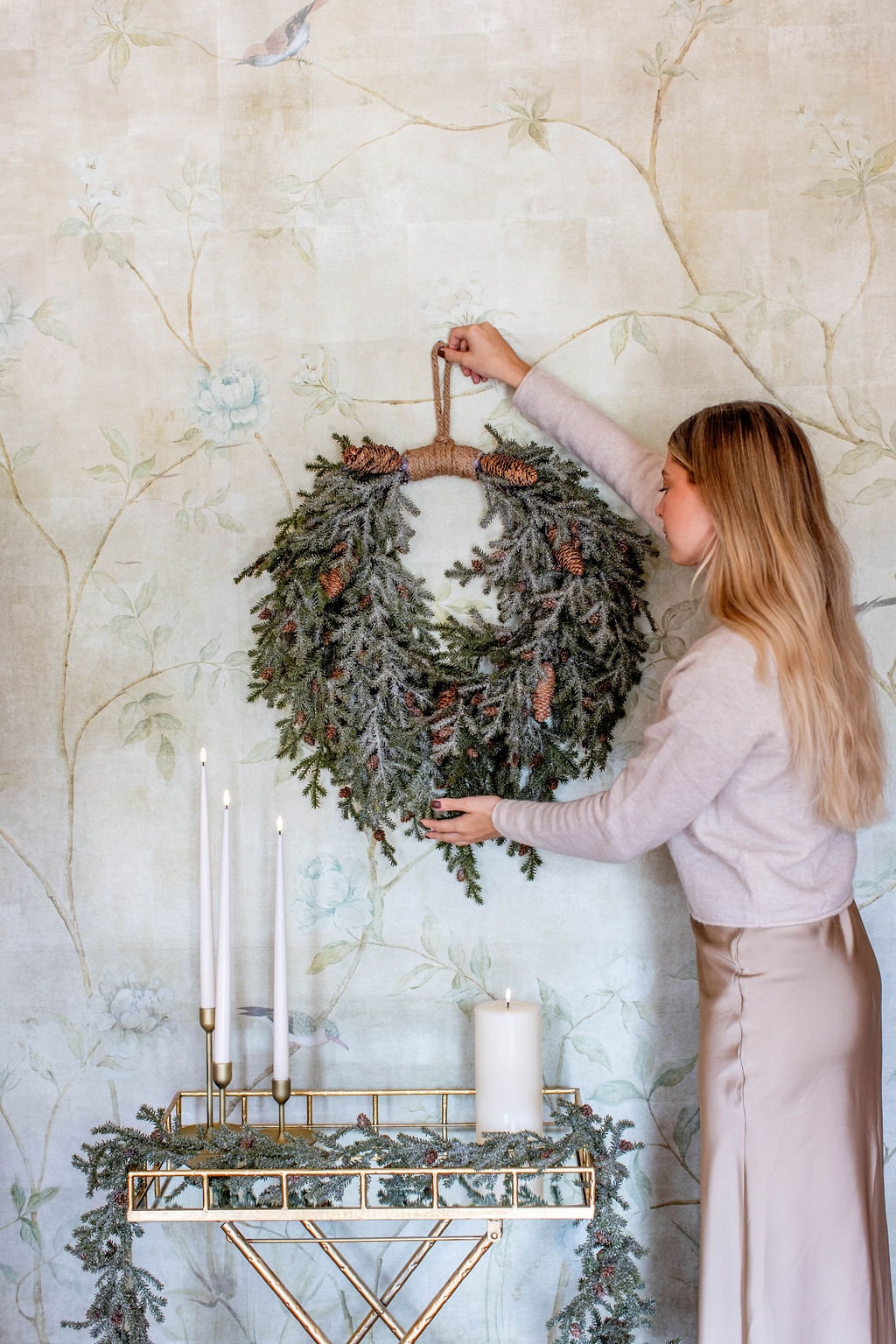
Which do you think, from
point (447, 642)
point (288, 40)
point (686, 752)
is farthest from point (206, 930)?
point (288, 40)

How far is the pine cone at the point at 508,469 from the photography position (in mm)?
1416

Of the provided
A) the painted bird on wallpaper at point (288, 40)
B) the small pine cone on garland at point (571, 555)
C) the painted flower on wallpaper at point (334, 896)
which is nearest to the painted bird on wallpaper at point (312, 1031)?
the painted flower on wallpaper at point (334, 896)

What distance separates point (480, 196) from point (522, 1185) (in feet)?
4.12

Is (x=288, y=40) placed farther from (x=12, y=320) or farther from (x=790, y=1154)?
(x=790, y=1154)

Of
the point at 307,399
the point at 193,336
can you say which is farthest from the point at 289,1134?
the point at 193,336

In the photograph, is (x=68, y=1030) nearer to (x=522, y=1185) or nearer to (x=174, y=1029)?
(x=174, y=1029)

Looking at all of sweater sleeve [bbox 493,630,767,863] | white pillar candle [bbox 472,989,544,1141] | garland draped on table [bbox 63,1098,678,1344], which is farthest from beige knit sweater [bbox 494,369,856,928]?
garland draped on table [bbox 63,1098,678,1344]

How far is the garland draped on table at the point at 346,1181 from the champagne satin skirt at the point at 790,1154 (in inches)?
3.9

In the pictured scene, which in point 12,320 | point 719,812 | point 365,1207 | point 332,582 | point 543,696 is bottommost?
point 365,1207

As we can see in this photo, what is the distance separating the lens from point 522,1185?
48.2 inches

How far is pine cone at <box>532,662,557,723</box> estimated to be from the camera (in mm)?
1363

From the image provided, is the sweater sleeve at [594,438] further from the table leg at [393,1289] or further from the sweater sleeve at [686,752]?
the table leg at [393,1289]

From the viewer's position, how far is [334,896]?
1.52m

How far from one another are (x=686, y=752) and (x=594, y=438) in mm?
478
